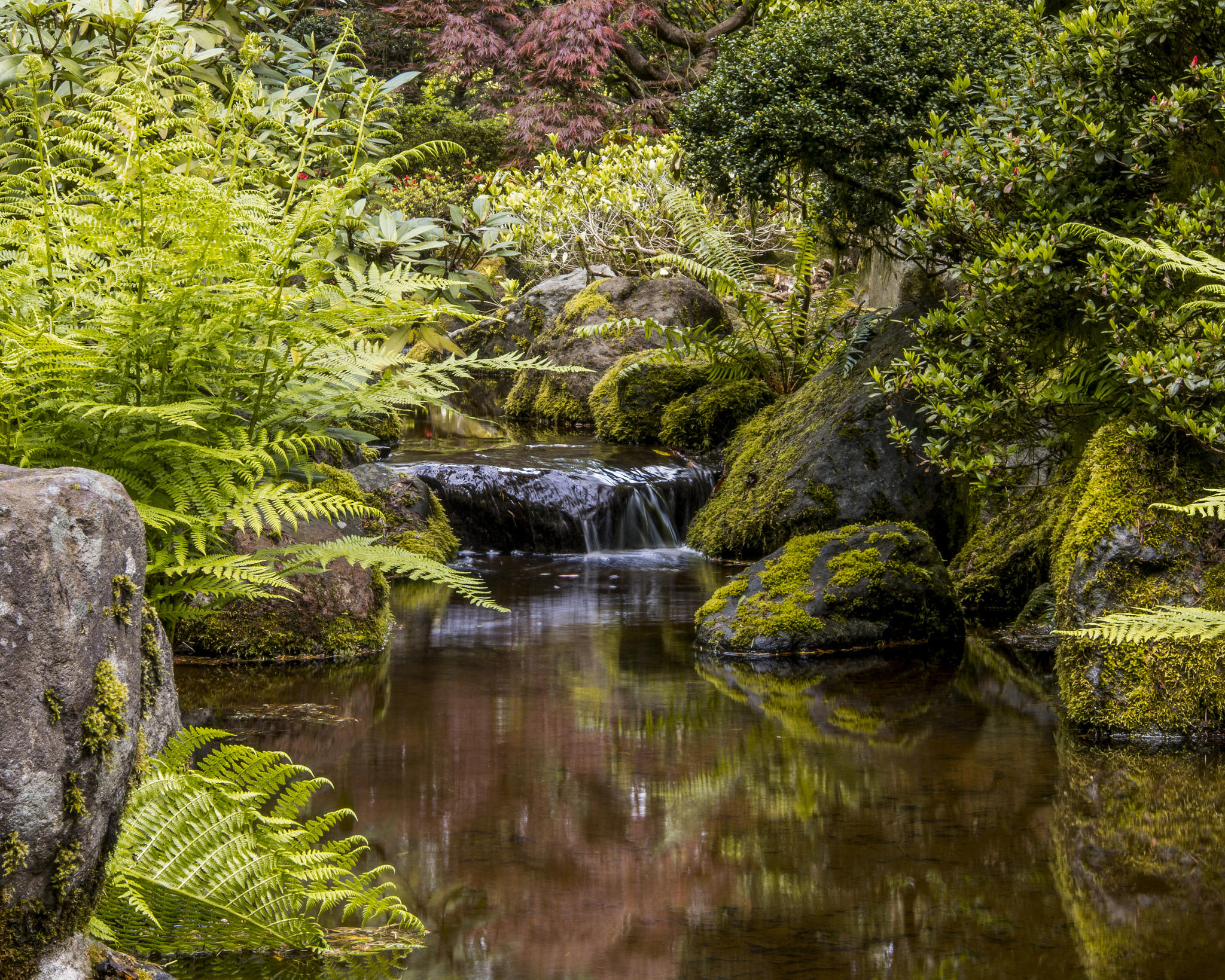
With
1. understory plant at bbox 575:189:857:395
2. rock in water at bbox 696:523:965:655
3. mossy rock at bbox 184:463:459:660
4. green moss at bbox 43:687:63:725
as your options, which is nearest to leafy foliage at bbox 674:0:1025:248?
understory plant at bbox 575:189:857:395

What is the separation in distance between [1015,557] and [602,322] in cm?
773

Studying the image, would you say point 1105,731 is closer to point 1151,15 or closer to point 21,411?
point 1151,15

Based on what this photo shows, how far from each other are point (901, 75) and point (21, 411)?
634 centimetres

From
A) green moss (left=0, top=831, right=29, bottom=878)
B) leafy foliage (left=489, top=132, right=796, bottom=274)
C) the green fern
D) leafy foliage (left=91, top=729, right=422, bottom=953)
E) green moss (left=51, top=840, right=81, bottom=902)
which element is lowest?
leafy foliage (left=91, top=729, right=422, bottom=953)

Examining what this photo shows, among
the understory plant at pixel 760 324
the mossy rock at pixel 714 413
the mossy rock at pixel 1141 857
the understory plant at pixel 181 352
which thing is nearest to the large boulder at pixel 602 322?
the mossy rock at pixel 714 413

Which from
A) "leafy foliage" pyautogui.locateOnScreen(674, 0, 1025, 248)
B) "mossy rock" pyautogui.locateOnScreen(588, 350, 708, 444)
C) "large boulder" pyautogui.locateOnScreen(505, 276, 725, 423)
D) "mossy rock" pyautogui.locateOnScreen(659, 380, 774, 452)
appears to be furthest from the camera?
"large boulder" pyautogui.locateOnScreen(505, 276, 725, 423)

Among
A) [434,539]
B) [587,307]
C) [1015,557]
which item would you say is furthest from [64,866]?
[587,307]

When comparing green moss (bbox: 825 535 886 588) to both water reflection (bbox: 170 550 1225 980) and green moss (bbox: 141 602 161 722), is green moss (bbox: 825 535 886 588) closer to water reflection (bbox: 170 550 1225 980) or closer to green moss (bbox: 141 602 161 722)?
water reflection (bbox: 170 550 1225 980)

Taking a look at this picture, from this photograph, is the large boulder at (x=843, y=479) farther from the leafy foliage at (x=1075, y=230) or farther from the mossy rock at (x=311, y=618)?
the mossy rock at (x=311, y=618)

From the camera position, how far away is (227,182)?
2.80 meters

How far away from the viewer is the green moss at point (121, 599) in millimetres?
1636

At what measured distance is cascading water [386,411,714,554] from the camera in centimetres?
893

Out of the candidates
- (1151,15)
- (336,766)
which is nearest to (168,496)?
(336,766)

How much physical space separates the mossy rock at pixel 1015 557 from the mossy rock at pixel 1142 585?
1.61 metres
